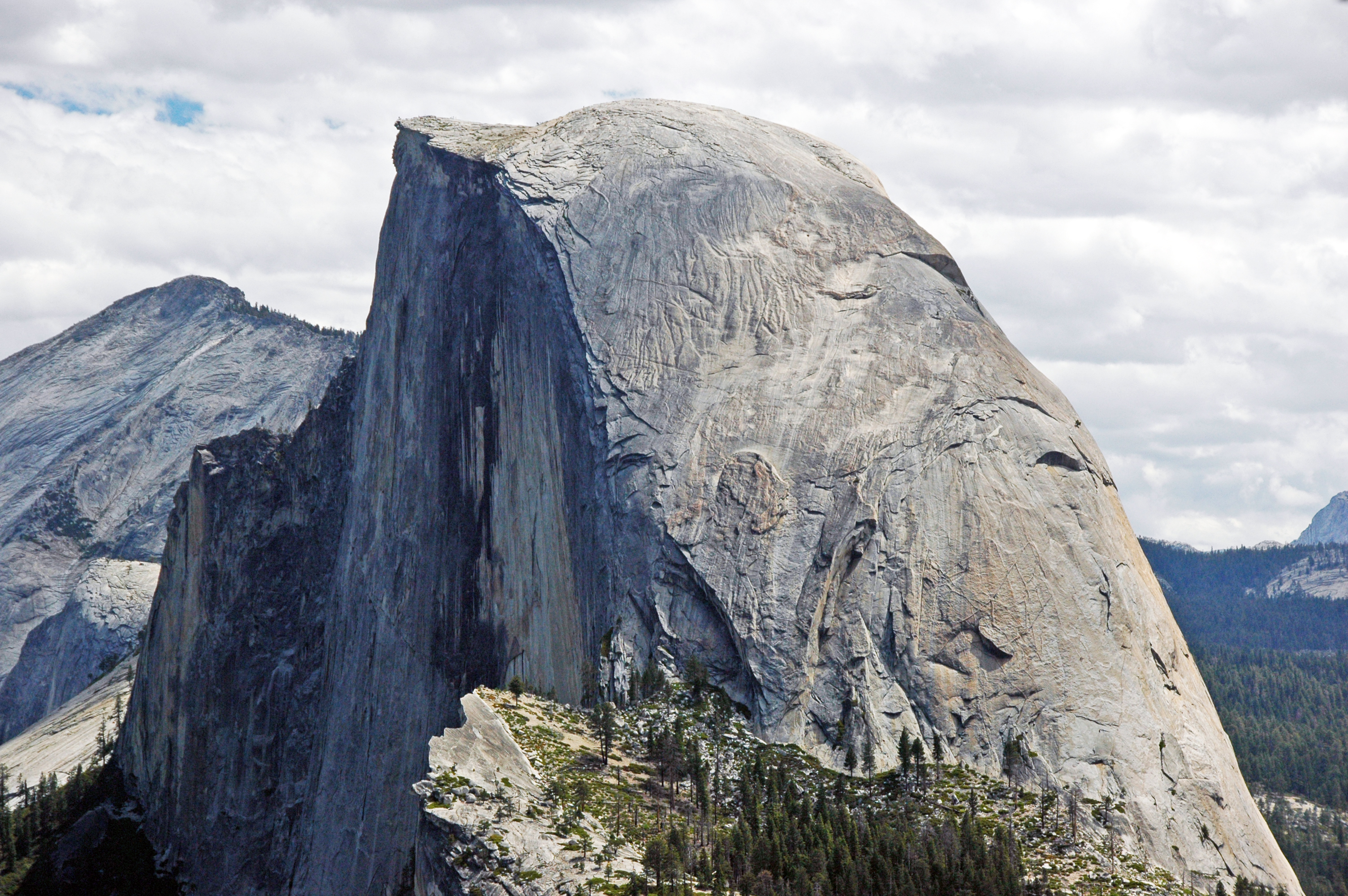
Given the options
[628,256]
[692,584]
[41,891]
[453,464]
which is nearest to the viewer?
[692,584]

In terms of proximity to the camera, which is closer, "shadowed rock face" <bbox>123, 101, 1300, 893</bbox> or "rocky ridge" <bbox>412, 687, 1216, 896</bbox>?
"rocky ridge" <bbox>412, 687, 1216, 896</bbox>

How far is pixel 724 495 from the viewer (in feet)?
324

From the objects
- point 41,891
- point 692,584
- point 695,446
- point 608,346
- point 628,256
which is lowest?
point 41,891

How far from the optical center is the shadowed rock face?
A: 8888 centimetres

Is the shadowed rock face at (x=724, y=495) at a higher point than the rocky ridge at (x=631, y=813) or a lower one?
higher

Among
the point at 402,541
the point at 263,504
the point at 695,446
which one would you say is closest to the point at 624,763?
the point at 695,446

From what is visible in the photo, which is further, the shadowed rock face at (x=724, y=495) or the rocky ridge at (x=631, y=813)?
the shadowed rock face at (x=724, y=495)

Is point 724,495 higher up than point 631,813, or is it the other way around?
point 724,495

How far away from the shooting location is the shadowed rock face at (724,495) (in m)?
88.9

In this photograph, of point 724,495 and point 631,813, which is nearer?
point 631,813

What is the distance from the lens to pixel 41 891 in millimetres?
162375

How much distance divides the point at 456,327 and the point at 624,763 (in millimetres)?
56594

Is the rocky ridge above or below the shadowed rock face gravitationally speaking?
below

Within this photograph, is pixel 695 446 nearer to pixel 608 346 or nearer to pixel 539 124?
pixel 608 346
